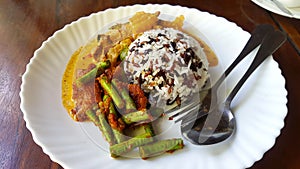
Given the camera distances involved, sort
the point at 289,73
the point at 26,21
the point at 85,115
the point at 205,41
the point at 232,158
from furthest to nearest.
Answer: the point at 26,21
the point at 205,41
the point at 289,73
the point at 85,115
the point at 232,158

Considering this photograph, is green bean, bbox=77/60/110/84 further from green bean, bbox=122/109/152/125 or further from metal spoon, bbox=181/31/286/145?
metal spoon, bbox=181/31/286/145

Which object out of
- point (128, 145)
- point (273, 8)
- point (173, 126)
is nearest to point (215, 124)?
point (173, 126)

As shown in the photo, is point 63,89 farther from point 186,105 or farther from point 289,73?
point 289,73

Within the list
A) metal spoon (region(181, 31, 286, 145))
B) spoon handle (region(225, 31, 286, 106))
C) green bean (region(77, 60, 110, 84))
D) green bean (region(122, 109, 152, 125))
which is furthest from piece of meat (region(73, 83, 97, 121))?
spoon handle (region(225, 31, 286, 106))

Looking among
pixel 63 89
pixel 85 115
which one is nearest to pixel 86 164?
pixel 85 115

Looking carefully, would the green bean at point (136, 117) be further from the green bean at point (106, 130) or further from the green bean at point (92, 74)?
the green bean at point (92, 74)

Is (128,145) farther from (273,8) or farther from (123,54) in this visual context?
(273,8)
